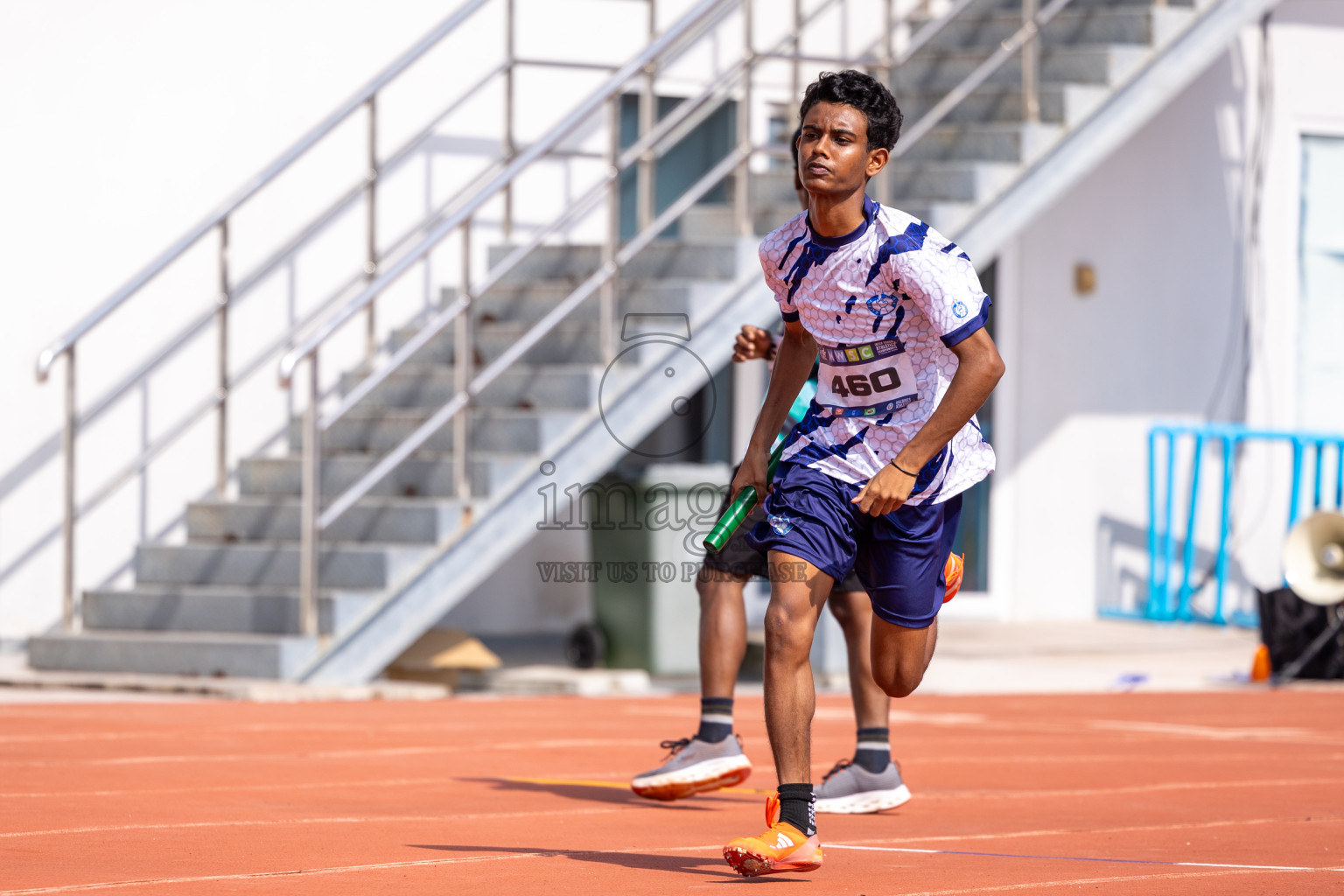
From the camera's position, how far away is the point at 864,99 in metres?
4.73

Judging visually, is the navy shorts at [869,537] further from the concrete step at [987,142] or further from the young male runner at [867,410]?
the concrete step at [987,142]

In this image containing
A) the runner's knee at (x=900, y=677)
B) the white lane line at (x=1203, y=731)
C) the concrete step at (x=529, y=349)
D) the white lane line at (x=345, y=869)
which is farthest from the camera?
the concrete step at (x=529, y=349)

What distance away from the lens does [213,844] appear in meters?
4.81

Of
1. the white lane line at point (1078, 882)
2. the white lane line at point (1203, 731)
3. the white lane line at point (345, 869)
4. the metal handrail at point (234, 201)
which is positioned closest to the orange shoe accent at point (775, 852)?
the white lane line at point (1078, 882)

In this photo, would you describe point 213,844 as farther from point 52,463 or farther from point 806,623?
point 52,463

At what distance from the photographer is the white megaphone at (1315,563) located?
11023 millimetres

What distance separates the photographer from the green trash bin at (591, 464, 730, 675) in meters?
10.5

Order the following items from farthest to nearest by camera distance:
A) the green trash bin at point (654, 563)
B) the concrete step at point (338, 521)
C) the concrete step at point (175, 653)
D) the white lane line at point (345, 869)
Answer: the green trash bin at point (654, 563), the concrete step at point (338, 521), the concrete step at point (175, 653), the white lane line at point (345, 869)

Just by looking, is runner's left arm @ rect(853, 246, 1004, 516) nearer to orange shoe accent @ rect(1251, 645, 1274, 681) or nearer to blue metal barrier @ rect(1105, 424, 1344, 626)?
orange shoe accent @ rect(1251, 645, 1274, 681)

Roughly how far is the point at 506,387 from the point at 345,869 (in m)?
6.25

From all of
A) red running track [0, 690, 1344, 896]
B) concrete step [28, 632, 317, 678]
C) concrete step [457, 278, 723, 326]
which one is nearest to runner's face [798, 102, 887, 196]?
red running track [0, 690, 1344, 896]

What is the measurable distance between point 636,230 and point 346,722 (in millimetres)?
5368

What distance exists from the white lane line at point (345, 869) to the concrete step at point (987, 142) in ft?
22.8

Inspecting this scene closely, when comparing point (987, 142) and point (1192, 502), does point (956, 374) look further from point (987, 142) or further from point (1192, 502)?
point (1192, 502)
